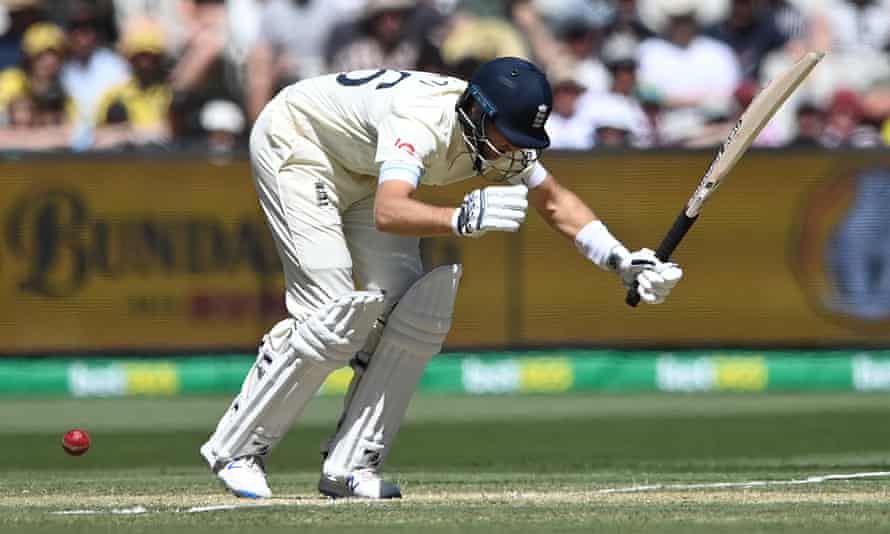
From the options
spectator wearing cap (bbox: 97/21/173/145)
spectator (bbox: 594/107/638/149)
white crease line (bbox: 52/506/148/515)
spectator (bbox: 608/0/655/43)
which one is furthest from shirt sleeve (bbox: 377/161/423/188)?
spectator (bbox: 608/0/655/43)

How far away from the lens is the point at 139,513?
18.4ft

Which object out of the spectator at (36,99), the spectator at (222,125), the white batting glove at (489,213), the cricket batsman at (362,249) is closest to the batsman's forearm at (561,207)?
the cricket batsman at (362,249)

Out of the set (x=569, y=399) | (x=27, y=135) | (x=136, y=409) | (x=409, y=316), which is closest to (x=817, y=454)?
(x=569, y=399)

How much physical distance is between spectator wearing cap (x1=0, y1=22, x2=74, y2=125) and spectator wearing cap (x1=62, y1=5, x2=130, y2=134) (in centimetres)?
6

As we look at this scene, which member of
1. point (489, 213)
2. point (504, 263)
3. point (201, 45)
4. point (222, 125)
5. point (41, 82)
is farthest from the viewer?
point (201, 45)

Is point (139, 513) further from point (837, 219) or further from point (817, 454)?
point (837, 219)

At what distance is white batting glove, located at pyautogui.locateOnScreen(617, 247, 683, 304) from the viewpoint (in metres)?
5.96

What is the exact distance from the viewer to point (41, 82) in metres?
11.9

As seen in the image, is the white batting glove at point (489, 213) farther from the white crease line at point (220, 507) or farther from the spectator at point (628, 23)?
the spectator at point (628, 23)

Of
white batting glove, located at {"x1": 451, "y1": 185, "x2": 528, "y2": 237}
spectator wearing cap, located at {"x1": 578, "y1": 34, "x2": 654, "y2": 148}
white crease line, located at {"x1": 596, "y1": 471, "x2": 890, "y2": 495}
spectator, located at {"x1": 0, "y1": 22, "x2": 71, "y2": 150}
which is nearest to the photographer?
white batting glove, located at {"x1": 451, "y1": 185, "x2": 528, "y2": 237}

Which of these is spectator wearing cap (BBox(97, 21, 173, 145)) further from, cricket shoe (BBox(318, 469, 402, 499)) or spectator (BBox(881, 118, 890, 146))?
cricket shoe (BBox(318, 469, 402, 499))

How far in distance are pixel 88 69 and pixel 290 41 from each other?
1272mm

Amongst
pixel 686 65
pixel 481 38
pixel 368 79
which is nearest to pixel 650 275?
pixel 368 79

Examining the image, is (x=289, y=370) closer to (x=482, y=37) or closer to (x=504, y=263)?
(x=504, y=263)
